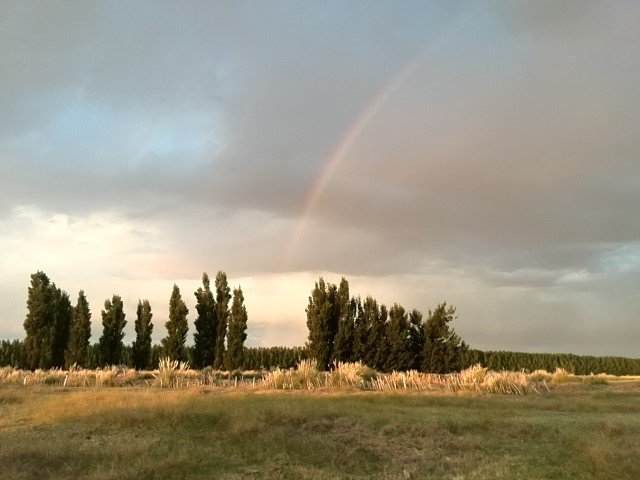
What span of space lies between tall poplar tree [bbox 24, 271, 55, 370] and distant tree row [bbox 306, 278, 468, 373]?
72.4 feet

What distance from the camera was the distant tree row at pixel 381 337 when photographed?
43.8m

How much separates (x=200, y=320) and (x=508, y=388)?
3097cm

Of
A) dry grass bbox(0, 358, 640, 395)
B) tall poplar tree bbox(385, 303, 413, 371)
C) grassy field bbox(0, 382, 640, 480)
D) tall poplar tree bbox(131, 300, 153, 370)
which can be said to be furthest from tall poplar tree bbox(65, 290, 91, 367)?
grassy field bbox(0, 382, 640, 480)

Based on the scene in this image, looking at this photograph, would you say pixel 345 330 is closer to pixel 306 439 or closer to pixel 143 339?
pixel 143 339

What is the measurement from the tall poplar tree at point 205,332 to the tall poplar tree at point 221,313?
1.77ft

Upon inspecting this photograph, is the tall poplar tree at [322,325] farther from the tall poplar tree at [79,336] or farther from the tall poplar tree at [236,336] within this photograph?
the tall poplar tree at [79,336]

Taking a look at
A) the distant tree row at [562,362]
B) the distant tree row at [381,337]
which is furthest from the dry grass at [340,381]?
the distant tree row at [562,362]

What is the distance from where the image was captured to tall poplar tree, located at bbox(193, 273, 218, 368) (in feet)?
157

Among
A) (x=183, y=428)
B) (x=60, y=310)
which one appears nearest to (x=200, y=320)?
(x=60, y=310)

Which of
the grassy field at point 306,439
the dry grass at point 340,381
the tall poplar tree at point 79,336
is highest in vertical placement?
the tall poplar tree at point 79,336

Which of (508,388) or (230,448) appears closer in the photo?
(230,448)

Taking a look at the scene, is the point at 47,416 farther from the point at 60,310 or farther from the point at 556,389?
the point at 60,310

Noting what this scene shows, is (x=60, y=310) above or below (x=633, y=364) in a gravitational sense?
above

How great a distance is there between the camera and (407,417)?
15406mm
